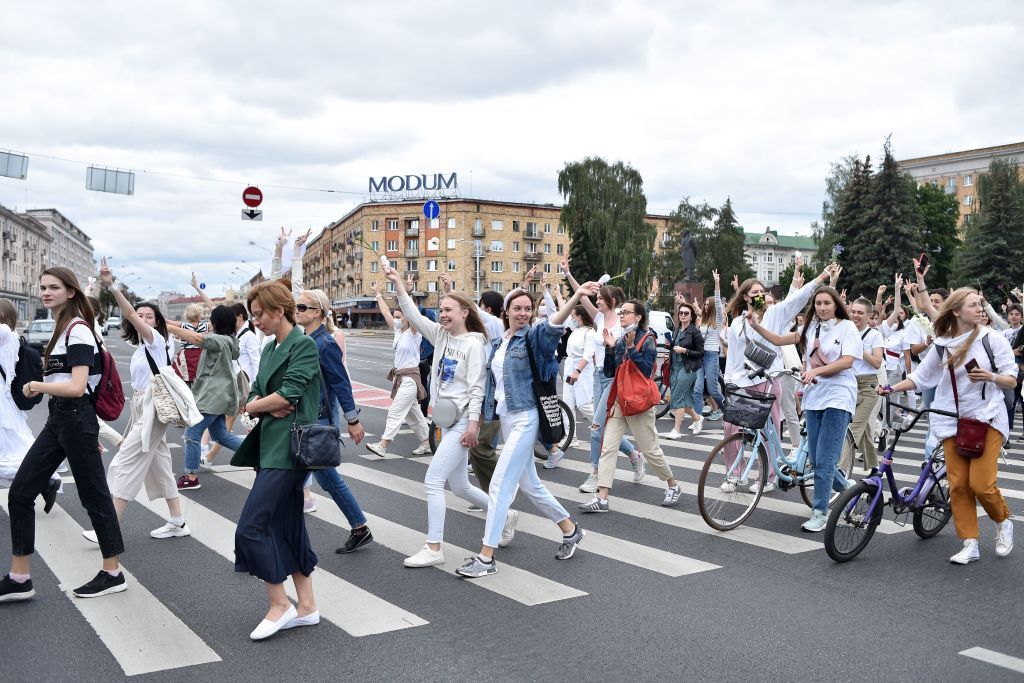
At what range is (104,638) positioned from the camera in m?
4.29

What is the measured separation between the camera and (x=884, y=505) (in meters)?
5.92

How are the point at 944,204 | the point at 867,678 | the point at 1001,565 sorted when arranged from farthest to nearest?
the point at 944,204 < the point at 1001,565 < the point at 867,678

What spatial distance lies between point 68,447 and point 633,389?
14.4 feet

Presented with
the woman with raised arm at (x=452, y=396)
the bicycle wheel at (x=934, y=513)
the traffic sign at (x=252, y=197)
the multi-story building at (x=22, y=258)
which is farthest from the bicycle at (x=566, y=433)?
the multi-story building at (x=22, y=258)

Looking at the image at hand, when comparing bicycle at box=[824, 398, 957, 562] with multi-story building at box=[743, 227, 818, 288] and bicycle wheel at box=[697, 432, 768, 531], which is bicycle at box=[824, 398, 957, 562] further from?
multi-story building at box=[743, 227, 818, 288]

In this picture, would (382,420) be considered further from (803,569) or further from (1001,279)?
(1001,279)

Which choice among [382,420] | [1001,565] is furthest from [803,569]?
[382,420]

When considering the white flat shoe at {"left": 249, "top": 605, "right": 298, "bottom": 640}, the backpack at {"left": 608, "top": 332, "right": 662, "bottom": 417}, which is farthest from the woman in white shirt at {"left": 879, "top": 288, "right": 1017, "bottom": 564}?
the white flat shoe at {"left": 249, "top": 605, "right": 298, "bottom": 640}

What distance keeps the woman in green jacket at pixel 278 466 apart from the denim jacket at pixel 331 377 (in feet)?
4.78

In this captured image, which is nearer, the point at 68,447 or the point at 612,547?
the point at 68,447

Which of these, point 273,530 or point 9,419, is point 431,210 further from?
point 273,530

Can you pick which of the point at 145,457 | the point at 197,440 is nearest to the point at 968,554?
the point at 145,457

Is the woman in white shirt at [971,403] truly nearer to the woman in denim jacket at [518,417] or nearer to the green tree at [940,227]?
the woman in denim jacket at [518,417]

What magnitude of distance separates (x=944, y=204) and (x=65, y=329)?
74.1 meters
